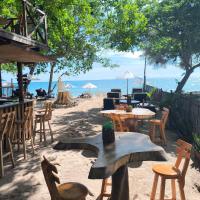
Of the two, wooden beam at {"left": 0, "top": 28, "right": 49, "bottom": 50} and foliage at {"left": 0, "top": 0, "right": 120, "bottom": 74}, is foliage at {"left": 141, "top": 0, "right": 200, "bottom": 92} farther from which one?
wooden beam at {"left": 0, "top": 28, "right": 49, "bottom": 50}

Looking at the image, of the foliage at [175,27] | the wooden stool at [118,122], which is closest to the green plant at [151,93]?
the foliage at [175,27]

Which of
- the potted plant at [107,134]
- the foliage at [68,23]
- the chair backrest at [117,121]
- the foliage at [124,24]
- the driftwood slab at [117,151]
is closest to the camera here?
the driftwood slab at [117,151]

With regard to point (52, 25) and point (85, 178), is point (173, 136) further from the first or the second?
point (52, 25)

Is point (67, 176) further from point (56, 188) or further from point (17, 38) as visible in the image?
point (17, 38)

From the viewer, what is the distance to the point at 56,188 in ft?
10.6

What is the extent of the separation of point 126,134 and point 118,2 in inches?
520

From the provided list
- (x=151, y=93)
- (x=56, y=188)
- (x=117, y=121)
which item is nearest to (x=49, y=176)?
(x=56, y=188)

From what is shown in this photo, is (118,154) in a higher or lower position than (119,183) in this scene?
higher

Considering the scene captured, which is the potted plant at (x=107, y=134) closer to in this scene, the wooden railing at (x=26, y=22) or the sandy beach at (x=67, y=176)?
the sandy beach at (x=67, y=176)

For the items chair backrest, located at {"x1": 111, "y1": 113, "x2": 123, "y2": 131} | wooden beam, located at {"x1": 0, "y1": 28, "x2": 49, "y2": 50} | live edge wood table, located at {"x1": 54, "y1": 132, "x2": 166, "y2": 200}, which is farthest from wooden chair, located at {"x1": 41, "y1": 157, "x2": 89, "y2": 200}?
chair backrest, located at {"x1": 111, "y1": 113, "x2": 123, "y2": 131}

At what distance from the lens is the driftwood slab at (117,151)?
2.97 meters

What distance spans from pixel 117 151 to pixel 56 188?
888mm

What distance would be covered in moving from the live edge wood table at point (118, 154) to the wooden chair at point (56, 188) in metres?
0.49

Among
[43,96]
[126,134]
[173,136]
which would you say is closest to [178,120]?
[173,136]
